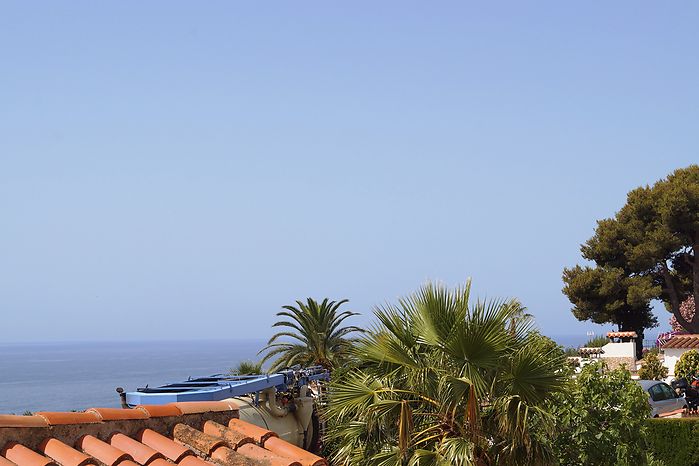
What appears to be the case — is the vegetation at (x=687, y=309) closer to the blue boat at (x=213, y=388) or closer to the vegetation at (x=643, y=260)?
the vegetation at (x=643, y=260)

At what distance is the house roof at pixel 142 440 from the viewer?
6270 millimetres

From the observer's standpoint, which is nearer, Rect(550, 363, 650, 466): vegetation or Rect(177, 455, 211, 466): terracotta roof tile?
Rect(177, 455, 211, 466): terracotta roof tile

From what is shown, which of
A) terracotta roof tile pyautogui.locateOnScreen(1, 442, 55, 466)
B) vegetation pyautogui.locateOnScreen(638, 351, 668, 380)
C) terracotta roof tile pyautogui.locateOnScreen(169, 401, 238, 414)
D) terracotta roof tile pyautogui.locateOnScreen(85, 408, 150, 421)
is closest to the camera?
terracotta roof tile pyautogui.locateOnScreen(1, 442, 55, 466)

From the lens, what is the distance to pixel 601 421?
46.1 ft

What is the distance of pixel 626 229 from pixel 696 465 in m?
33.6

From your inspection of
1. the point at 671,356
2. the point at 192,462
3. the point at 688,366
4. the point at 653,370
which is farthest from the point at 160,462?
the point at 671,356

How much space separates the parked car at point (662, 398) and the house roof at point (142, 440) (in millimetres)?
20390

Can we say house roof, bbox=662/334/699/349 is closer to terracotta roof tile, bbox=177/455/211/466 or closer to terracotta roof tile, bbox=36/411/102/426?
terracotta roof tile, bbox=177/455/211/466

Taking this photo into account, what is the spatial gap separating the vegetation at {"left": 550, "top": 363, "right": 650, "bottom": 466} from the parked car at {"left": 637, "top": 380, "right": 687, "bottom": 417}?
12.0m

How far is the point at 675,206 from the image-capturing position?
50.0 m

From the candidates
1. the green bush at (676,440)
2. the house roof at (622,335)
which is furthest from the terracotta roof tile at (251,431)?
the house roof at (622,335)

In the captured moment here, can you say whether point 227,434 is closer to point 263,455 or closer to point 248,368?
point 263,455

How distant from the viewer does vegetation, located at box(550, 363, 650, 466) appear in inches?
541

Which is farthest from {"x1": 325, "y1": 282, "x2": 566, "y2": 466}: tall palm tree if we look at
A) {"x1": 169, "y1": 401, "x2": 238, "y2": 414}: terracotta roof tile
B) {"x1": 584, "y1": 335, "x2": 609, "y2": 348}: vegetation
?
{"x1": 584, "y1": 335, "x2": 609, "y2": 348}: vegetation
